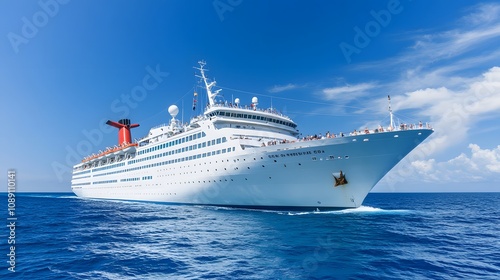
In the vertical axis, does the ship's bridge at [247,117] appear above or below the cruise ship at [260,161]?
→ above

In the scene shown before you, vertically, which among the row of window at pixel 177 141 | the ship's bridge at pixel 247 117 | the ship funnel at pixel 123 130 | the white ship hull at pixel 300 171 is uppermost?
the ship funnel at pixel 123 130

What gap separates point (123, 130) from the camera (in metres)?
63.3

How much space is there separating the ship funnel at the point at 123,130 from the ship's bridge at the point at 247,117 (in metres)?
36.6

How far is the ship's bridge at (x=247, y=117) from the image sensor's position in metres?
32.3

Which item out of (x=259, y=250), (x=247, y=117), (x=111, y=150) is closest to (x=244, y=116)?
(x=247, y=117)

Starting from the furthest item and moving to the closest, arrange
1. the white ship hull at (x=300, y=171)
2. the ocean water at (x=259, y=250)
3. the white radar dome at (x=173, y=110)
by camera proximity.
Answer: the white radar dome at (x=173, y=110) < the white ship hull at (x=300, y=171) < the ocean water at (x=259, y=250)

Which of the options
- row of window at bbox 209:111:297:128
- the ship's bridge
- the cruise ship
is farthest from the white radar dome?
row of window at bbox 209:111:297:128

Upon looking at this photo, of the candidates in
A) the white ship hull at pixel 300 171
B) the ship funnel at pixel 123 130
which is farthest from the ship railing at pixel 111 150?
the white ship hull at pixel 300 171

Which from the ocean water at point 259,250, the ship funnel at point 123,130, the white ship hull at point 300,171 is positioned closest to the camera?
the ocean water at point 259,250

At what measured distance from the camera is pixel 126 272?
11.5 metres

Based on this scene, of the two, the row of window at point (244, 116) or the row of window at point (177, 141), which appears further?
the row of window at point (177, 141)

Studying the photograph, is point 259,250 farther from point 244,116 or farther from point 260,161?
point 244,116

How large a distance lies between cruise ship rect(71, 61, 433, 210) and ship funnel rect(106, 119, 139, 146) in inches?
793

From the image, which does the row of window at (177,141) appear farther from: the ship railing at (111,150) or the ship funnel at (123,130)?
the ship funnel at (123,130)
